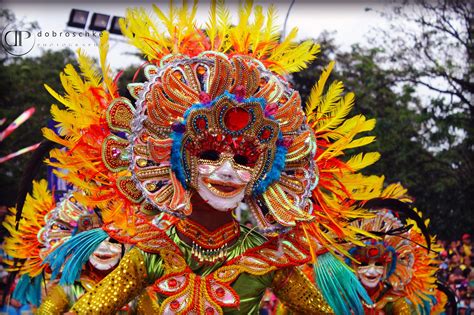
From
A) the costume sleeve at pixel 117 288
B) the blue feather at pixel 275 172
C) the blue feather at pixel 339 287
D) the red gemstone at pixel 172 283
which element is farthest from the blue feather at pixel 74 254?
the blue feather at pixel 339 287

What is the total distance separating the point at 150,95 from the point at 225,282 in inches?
39.5

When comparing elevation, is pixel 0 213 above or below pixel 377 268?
below

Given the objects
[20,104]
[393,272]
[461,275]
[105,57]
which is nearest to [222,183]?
[105,57]

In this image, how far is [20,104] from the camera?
69.9 ft

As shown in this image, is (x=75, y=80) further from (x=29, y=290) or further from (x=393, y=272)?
(x=393, y=272)

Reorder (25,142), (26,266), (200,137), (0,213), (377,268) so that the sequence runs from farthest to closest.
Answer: (25,142) → (0,213) → (377,268) → (26,266) → (200,137)

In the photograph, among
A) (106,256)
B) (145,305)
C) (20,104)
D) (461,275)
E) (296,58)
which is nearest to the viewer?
(296,58)

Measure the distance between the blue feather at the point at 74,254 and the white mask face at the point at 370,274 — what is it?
10.4 ft

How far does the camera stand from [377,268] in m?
6.91

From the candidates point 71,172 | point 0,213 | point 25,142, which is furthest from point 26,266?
point 25,142

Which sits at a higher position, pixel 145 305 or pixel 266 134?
pixel 266 134

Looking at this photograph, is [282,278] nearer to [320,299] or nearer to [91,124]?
[320,299]

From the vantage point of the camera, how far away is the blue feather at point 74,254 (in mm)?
4164

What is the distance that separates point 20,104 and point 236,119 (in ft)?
60.0
